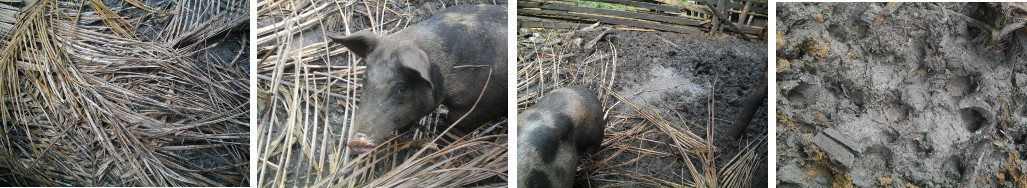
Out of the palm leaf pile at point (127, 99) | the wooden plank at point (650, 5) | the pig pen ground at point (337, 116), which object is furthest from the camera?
the palm leaf pile at point (127, 99)

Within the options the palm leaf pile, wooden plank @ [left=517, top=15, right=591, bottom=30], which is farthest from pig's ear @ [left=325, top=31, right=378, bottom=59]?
the palm leaf pile

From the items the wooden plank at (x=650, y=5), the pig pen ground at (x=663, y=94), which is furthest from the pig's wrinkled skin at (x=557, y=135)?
the wooden plank at (x=650, y=5)

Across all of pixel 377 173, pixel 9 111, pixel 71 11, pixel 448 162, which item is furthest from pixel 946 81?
pixel 9 111

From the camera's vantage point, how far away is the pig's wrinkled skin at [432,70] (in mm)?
2055

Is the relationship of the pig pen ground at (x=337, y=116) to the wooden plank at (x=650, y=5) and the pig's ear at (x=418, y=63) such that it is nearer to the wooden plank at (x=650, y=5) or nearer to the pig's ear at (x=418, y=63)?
the pig's ear at (x=418, y=63)

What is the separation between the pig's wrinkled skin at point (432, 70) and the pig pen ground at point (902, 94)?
1065mm

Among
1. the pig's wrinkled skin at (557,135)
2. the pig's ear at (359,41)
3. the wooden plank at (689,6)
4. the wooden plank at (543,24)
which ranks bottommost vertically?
the pig's wrinkled skin at (557,135)

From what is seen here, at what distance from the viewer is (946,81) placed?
2.32 m

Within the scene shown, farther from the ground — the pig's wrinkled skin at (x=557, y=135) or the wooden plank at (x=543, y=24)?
the wooden plank at (x=543, y=24)

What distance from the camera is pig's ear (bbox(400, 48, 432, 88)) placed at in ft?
6.50

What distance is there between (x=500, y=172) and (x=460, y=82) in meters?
0.34

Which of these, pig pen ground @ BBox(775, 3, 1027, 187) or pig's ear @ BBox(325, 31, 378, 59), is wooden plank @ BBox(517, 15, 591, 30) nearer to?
pig's ear @ BBox(325, 31, 378, 59)

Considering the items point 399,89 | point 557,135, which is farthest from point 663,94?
point 399,89

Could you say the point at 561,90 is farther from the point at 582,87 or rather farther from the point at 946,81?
the point at 946,81
